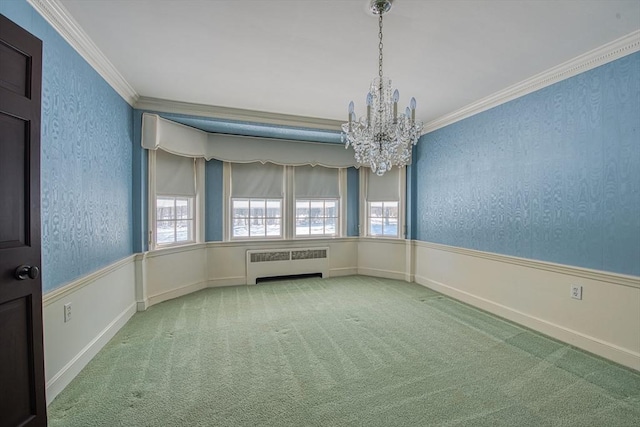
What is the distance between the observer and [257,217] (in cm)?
497

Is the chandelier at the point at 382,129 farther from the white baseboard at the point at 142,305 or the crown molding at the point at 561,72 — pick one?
the white baseboard at the point at 142,305

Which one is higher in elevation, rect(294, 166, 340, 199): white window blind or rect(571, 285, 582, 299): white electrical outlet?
rect(294, 166, 340, 199): white window blind

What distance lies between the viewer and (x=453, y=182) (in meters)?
4.19

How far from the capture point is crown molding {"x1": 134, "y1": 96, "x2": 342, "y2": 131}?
3.65 m

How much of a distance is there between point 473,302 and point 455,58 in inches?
114

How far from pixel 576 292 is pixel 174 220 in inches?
185

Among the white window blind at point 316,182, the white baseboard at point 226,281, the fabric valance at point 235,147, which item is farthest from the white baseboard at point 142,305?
the white window blind at point 316,182

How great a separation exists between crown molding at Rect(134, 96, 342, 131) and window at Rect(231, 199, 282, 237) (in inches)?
53.6

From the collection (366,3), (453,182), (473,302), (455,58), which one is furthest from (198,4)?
(473,302)

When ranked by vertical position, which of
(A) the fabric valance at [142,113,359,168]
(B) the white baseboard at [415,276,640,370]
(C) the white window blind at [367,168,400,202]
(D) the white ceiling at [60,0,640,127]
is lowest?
(B) the white baseboard at [415,276,640,370]

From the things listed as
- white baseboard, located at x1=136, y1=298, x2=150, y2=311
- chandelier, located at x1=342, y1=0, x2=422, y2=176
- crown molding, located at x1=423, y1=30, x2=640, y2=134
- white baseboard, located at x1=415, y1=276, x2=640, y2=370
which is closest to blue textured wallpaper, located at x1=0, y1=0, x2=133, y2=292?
white baseboard, located at x1=136, y1=298, x2=150, y2=311

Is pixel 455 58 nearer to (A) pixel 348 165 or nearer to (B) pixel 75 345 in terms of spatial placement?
(A) pixel 348 165

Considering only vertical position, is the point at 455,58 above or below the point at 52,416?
above

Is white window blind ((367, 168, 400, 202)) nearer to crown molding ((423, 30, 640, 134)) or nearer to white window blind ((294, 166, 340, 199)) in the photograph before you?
white window blind ((294, 166, 340, 199))
